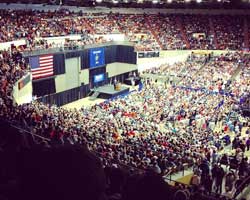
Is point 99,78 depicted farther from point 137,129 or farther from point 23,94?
point 137,129

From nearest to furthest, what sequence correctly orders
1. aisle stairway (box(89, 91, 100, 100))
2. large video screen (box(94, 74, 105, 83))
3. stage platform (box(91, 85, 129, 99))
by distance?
1. stage platform (box(91, 85, 129, 99))
2. aisle stairway (box(89, 91, 100, 100))
3. large video screen (box(94, 74, 105, 83))

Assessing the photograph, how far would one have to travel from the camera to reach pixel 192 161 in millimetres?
15172

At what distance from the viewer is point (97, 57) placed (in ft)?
140

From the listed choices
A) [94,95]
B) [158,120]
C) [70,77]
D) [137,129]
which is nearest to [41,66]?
[70,77]

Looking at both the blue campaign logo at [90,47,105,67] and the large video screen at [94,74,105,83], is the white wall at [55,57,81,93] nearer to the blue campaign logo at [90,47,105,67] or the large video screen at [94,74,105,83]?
the blue campaign logo at [90,47,105,67]

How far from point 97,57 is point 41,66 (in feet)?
31.7

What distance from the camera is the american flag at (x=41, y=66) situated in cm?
3291

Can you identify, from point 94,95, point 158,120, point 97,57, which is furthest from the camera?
point 97,57

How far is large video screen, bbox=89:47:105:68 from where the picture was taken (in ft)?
137

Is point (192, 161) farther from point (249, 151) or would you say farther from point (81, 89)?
point (81, 89)

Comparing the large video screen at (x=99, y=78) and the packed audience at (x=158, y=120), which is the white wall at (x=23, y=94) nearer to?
the packed audience at (x=158, y=120)

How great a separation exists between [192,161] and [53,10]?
3768cm

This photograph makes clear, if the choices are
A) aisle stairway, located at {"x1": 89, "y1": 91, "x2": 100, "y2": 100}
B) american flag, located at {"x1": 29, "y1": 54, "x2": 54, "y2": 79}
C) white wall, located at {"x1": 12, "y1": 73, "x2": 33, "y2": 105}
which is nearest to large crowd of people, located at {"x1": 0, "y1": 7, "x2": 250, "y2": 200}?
white wall, located at {"x1": 12, "y1": 73, "x2": 33, "y2": 105}

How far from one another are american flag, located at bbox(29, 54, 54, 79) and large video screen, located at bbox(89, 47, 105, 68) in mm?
7140
